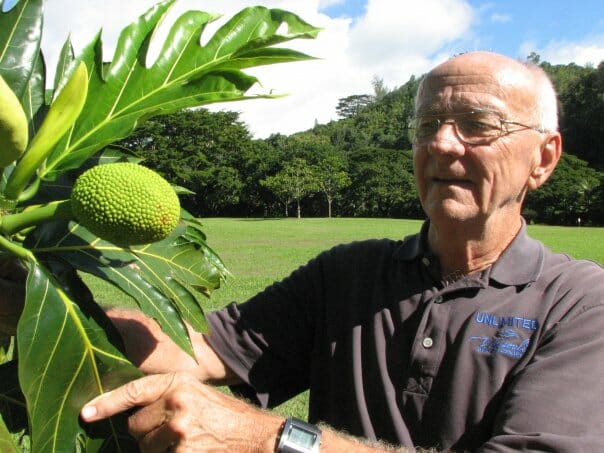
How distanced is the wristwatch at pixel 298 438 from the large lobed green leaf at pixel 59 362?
1.41ft

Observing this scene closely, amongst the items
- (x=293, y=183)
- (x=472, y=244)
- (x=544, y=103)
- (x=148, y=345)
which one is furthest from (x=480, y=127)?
(x=293, y=183)

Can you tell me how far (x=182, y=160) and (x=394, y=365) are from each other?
42.8m

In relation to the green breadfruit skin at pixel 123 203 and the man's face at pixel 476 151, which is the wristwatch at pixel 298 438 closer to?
the green breadfruit skin at pixel 123 203

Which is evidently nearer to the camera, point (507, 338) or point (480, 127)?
point (507, 338)

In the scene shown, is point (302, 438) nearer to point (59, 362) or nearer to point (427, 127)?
point (59, 362)

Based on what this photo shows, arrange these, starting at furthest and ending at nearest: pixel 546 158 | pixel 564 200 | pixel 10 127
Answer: pixel 564 200 → pixel 546 158 → pixel 10 127

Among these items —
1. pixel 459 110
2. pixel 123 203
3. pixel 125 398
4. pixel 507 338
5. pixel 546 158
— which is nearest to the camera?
pixel 123 203

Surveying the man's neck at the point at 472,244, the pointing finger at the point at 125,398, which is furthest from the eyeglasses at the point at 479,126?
the pointing finger at the point at 125,398

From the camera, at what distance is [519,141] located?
6.30ft

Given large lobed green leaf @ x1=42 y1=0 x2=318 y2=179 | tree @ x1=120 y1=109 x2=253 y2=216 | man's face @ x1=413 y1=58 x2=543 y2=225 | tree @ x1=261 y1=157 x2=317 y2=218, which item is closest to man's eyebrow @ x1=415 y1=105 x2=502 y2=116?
man's face @ x1=413 y1=58 x2=543 y2=225

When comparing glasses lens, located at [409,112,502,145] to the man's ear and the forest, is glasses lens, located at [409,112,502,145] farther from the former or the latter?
the forest

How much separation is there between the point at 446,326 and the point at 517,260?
34cm

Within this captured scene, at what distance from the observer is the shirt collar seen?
6.09ft

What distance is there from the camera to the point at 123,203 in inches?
40.8
